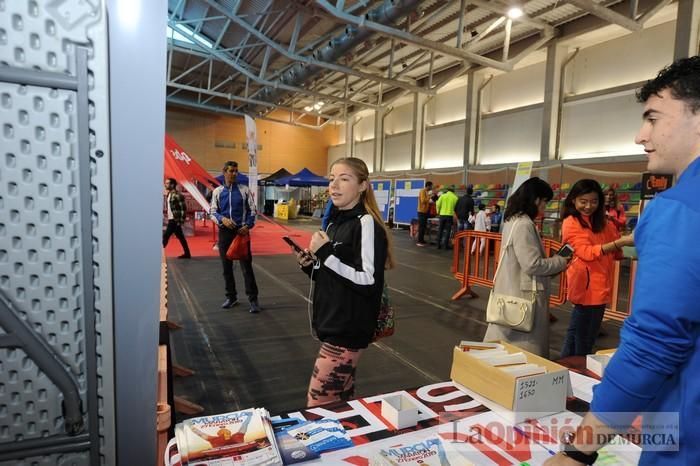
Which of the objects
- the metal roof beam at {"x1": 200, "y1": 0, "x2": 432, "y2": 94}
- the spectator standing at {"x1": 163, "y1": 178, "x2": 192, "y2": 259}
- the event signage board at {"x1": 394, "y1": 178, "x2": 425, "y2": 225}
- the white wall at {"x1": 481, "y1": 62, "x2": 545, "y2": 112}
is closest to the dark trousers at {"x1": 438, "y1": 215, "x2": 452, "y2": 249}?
the event signage board at {"x1": 394, "y1": 178, "x2": 425, "y2": 225}

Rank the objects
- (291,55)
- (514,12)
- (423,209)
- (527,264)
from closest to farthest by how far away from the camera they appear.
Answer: (527,264) < (514,12) < (291,55) < (423,209)

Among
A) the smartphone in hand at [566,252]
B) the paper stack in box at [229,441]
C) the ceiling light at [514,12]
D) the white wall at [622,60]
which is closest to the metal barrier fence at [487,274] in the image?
the smartphone in hand at [566,252]

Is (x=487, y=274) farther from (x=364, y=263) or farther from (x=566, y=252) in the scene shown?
(x=364, y=263)

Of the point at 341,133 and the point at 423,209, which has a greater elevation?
the point at 341,133

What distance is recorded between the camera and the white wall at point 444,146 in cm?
1703

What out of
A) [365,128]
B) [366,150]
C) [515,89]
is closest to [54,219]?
[515,89]

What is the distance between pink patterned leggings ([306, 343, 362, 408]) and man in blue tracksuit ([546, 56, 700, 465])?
1.08 meters

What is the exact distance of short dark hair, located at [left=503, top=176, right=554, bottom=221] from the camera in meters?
2.54

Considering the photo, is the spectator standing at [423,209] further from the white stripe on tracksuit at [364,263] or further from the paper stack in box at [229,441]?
the paper stack in box at [229,441]

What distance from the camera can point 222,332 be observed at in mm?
4336

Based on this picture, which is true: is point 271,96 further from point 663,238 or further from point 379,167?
point 663,238

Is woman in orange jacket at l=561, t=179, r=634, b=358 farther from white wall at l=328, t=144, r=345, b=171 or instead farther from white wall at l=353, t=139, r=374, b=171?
white wall at l=328, t=144, r=345, b=171

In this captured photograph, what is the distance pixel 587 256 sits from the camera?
2.91 meters

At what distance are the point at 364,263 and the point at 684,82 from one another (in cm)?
125
